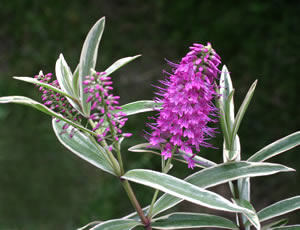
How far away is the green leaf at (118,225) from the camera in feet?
3.25

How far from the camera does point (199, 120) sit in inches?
34.9

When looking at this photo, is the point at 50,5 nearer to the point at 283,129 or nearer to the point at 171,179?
the point at 283,129

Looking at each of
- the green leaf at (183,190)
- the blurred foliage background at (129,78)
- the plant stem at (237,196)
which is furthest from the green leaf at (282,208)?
the blurred foliage background at (129,78)

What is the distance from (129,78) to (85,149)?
6.50 ft

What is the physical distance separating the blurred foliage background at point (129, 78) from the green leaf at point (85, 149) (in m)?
1.37

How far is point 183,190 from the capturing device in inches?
34.9

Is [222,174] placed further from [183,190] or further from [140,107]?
[140,107]

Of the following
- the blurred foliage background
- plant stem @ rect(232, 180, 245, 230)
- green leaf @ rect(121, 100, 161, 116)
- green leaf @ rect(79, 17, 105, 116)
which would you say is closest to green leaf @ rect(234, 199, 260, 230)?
plant stem @ rect(232, 180, 245, 230)

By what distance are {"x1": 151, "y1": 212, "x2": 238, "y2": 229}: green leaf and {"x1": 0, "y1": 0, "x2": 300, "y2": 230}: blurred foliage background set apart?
1.37m

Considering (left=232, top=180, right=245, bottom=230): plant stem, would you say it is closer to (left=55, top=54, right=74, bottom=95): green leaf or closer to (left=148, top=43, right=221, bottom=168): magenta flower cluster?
(left=148, top=43, right=221, bottom=168): magenta flower cluster

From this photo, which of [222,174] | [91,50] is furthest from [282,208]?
[91,50]

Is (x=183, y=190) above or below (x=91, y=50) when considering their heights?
below

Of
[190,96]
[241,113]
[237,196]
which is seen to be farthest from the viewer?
[237,196]

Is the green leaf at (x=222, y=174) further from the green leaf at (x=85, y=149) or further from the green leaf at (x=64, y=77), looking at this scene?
the green leaf at (x=64, y=77)
